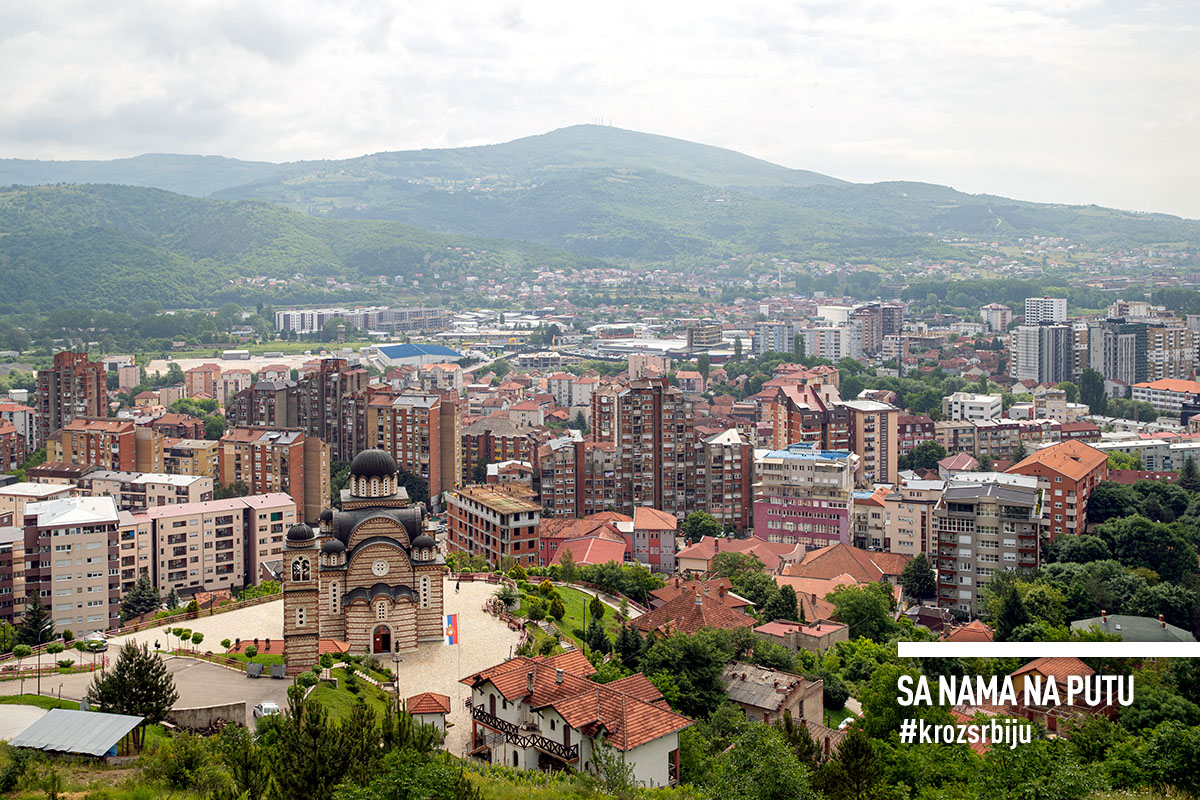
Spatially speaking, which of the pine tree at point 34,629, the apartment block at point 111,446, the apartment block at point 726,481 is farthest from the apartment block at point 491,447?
the pine tree at point 34,629

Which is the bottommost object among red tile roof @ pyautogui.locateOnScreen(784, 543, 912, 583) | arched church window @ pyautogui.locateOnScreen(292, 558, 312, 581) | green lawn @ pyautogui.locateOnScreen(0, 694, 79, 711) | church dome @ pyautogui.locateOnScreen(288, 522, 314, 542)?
red tile roof @ pyautogui.locateOnScreen(784, 543, 912, 583)

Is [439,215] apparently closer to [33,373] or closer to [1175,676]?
[33,373]

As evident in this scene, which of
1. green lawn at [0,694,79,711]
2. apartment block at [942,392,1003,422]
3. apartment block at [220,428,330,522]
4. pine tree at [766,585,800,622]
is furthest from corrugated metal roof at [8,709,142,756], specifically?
apartment block at [942,392,1003,422]

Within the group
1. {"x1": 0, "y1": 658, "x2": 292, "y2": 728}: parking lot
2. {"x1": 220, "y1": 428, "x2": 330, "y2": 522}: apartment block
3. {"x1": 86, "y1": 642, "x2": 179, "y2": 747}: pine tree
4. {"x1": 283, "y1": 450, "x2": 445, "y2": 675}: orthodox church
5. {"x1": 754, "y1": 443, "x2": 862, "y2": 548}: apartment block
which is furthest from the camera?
{"x1": 220, "y1": 428, "x2": 330, "y2": 522}: apartment block

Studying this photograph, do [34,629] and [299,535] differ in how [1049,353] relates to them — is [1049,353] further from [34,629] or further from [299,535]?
[34,629]

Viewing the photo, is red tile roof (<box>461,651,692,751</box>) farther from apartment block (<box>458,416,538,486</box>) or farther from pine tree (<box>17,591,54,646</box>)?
apartment block (<box>458,416,538,486</box>)

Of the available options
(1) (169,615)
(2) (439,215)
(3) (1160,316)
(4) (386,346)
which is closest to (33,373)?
(4) (386,346)
